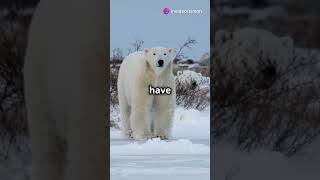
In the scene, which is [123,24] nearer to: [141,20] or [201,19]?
[141,20]

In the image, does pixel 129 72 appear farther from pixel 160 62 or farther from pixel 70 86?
pixel 70 86

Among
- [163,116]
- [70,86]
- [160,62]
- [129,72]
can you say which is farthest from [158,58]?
[70,86]

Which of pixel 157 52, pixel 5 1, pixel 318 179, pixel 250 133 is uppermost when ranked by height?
pixel 5 1

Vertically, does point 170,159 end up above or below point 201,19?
below

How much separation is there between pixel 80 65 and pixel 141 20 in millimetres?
353

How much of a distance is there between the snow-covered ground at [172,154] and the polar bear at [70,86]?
0.08m

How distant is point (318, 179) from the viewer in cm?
297

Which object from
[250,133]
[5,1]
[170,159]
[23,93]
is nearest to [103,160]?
[170,159]

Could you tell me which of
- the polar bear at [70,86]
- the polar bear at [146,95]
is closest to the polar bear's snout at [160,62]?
the polar bear at [146,95]

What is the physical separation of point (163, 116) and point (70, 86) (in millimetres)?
Result: 459

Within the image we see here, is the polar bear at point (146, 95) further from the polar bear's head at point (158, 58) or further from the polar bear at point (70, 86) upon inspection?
the polar bear at point (70, 86)

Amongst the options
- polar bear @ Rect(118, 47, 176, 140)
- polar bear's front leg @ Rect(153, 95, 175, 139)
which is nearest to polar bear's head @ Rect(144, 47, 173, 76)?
polar bear @ Rect(118, 47, 176, 140)

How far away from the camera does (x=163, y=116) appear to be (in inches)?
116

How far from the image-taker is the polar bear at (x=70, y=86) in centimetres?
288
